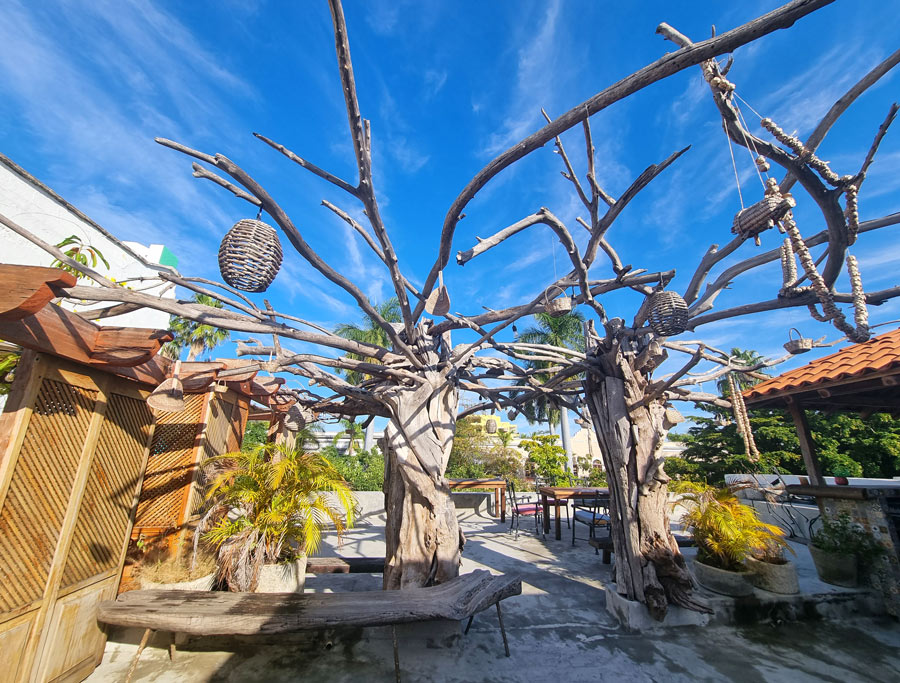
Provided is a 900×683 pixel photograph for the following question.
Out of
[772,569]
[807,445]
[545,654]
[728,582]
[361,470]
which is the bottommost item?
[545,654]

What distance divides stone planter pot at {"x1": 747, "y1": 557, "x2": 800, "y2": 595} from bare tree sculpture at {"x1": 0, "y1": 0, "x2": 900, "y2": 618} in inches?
46.3

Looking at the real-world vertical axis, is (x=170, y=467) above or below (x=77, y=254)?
below

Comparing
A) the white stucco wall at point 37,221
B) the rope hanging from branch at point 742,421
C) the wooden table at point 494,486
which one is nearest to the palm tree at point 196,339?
the white stucco wall at point 37,221

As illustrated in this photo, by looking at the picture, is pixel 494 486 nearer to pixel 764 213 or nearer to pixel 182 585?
pixel 182 585

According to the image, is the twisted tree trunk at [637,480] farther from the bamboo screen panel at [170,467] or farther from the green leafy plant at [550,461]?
the green leafy plant at [550,461]

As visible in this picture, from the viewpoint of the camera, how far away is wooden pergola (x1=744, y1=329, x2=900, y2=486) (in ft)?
16.0

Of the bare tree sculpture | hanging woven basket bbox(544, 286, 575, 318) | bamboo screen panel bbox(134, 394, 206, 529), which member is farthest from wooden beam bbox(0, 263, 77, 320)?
hanging woven basket bbox(544, 286, 575, 318)

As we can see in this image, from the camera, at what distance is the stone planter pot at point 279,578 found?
3.96 meters

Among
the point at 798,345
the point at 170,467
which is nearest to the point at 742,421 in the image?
the point at 798,345

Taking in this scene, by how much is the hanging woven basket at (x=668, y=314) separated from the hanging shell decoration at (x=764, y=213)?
28.9 inches

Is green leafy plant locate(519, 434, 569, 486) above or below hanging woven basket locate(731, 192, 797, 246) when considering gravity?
below

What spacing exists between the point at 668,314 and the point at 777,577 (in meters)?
3.78

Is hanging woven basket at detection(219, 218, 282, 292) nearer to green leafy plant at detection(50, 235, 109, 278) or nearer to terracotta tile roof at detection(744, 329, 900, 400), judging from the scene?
green leafy plant at detection(50, 235, 109, 278)

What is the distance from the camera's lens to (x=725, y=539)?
15.2ft
